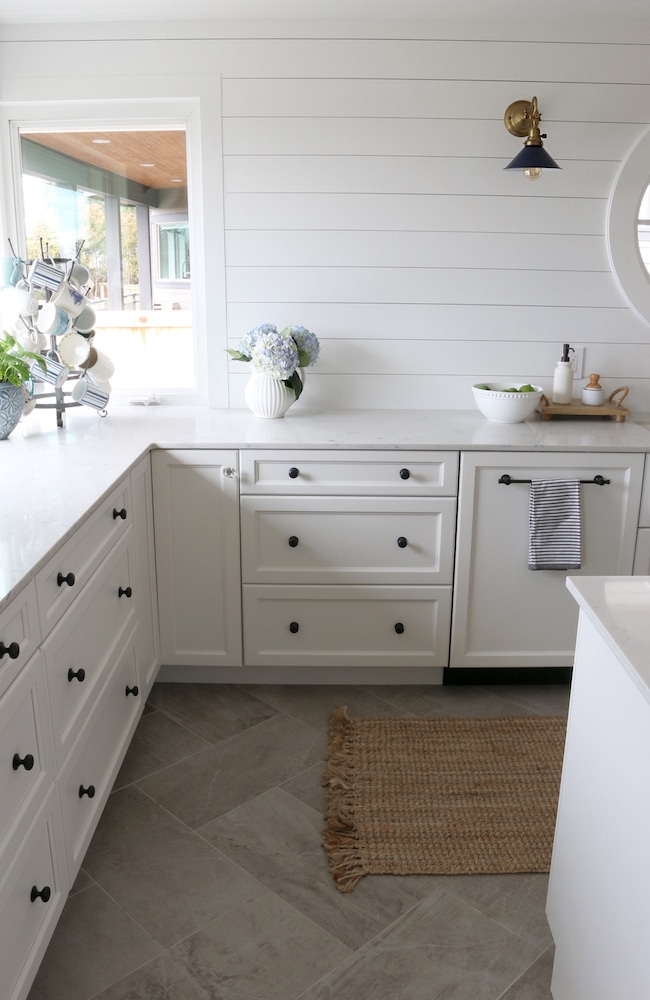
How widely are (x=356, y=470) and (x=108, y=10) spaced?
5.62ft

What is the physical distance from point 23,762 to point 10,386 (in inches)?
51.8

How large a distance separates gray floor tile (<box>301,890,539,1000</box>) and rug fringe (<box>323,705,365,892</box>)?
195mm

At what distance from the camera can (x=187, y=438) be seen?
107 inches

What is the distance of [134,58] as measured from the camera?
2914 millimetres

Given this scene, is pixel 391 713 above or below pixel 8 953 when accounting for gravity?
below

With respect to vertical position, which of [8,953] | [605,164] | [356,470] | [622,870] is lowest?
[8,953]

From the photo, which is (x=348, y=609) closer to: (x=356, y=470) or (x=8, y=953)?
(x=356, y=470)

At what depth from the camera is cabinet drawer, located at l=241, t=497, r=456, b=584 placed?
2746 millimetres

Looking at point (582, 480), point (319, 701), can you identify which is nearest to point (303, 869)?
point (319, 701)

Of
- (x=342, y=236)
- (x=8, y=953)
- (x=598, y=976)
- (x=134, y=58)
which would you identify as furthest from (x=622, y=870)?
(x=134, y=58)

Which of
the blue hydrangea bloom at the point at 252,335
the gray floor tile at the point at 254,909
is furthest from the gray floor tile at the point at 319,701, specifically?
the blue hydrangea bloom at the point at 252,335

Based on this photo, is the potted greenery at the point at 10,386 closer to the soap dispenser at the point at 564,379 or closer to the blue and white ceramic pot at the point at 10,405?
the blue and white ceramic pot at the point at 10,405

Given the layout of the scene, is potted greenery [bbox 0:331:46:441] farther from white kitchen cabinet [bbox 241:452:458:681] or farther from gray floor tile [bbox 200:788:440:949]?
gray floor tile [bbox 200:788:440:949]

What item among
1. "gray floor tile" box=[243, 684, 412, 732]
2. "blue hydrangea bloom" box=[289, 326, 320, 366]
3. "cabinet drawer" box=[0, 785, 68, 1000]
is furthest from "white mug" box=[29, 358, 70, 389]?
"cabinet drawer" box=[0, 785, 68, 1000]
